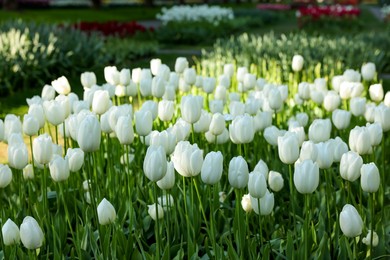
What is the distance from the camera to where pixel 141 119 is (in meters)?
3.35

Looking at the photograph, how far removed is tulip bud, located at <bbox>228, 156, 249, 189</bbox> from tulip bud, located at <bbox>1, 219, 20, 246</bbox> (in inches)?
37.5

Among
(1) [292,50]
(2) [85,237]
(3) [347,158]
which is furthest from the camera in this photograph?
(1) [292,50]

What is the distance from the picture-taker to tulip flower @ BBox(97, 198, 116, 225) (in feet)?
9.18

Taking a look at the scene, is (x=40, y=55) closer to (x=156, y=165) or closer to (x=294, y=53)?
(x=294, y=53)

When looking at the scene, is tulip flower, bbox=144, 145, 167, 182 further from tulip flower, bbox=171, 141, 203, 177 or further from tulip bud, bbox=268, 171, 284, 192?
tulip bud, bbox=268, 171, 284, 192

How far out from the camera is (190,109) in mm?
3445

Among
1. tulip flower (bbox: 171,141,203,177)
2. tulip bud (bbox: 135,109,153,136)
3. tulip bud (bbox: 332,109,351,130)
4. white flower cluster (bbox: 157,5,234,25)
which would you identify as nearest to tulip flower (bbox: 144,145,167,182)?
tulip flower (bbox: 171,141,203,177)

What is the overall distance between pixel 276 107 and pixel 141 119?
123cm

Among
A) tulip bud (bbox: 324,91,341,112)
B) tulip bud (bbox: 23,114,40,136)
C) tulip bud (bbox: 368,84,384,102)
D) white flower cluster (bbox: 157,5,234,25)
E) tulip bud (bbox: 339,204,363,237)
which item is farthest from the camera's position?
white flower cluster (bbox: 157,5,234,25)

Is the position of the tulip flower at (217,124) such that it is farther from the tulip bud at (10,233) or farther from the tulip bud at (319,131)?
the tulip bud at (10,233)

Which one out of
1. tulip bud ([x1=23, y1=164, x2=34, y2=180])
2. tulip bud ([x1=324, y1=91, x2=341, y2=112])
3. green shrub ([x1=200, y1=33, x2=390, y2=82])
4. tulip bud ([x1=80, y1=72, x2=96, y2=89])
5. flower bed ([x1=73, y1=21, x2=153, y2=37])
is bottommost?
flower bed ([x1=73, y1=21, x2=153, y2=37])

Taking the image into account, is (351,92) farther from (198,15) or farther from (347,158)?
(198,15)

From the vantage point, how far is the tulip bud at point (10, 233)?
8.98 ft

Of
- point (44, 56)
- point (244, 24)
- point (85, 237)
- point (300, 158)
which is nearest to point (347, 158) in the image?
point (300, 158)
